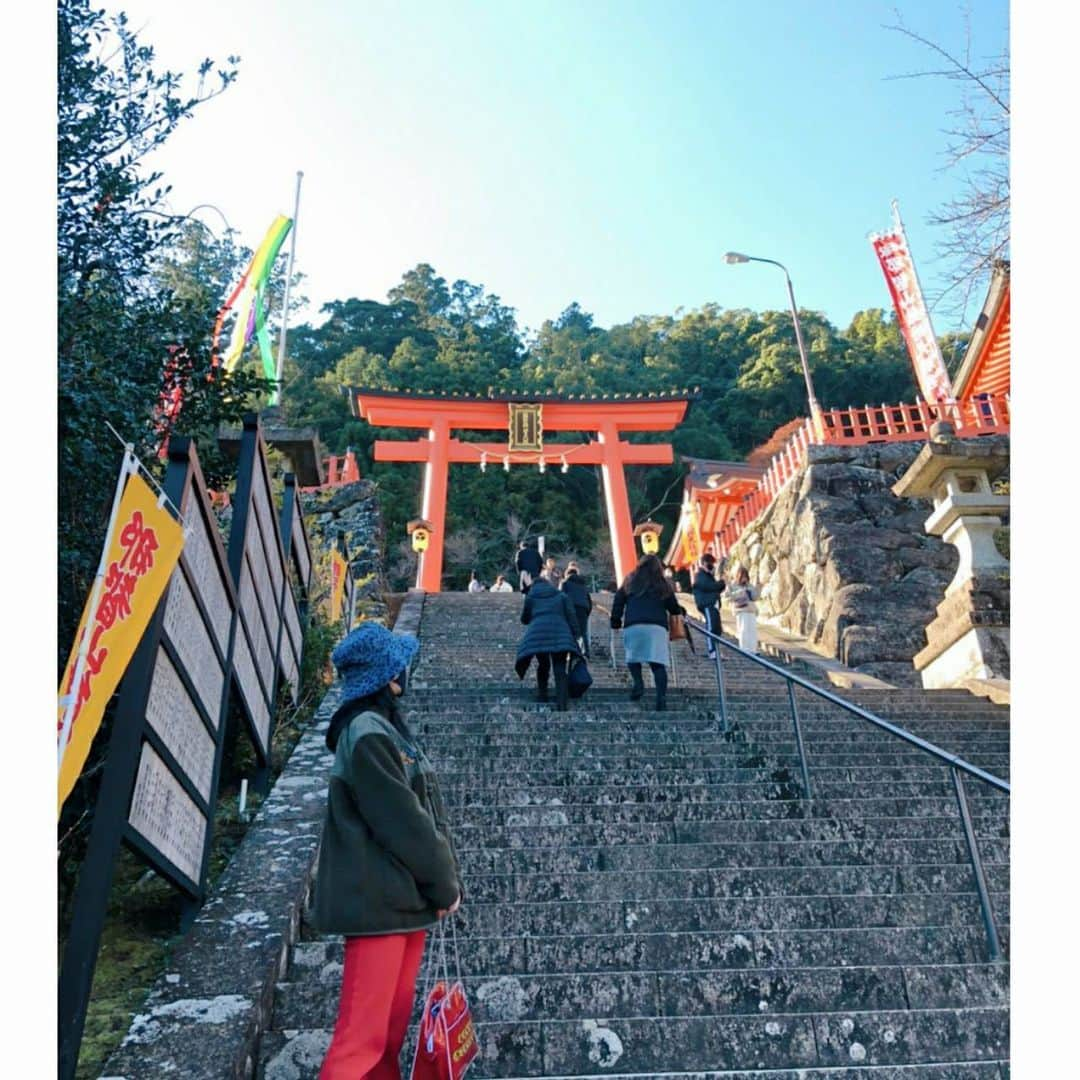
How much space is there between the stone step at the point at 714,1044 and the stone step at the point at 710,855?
1.05 meters

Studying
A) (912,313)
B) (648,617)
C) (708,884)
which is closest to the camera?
(708,884)

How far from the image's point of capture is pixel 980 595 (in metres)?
9.25

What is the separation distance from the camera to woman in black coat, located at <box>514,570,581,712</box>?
20.8 feet

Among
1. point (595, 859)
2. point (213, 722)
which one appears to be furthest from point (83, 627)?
point (595, 859)

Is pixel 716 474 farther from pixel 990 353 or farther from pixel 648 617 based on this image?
pixel 648 617

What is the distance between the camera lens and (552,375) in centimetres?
3459

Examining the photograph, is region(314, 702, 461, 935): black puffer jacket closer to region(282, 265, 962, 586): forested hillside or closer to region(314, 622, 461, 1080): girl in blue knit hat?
region(314, 622, 461, 1080): girl in blue knit hat

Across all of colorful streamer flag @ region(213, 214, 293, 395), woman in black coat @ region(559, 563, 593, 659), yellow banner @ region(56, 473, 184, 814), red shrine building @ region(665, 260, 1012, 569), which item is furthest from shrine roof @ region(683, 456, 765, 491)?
yellow banner @ region(56, 473, 184, 814)

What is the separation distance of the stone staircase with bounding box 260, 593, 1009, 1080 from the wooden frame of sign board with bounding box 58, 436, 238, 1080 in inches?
26.3

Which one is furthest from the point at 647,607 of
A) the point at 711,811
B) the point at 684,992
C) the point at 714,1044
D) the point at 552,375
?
the point at 552,375

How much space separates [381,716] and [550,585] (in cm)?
417

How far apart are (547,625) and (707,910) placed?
120 inches

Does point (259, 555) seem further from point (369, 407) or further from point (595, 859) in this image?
point (369, 407)

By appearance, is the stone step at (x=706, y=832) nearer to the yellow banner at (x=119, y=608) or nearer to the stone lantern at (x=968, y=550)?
the yellow banner at (x=119, y=608)
